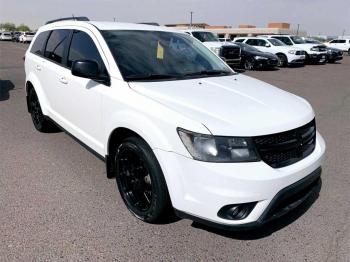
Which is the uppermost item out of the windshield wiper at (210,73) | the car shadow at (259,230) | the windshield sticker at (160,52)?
the windshield sticker at (160,52)

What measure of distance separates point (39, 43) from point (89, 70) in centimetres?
271

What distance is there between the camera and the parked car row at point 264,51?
16703 millimetres

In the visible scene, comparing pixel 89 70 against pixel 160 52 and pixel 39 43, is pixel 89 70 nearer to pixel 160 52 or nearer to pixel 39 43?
pixel 160 52

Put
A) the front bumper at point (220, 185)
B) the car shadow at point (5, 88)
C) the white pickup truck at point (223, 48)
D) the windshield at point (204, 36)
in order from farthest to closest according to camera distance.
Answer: the windshield at point (204, 36), the white pickup truck at point (223, 48), the car shadow at point (5, 88), the front bumper at point (220, 185)

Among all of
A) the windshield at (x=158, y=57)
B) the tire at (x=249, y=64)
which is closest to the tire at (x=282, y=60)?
the tire at (x=249, y=64)

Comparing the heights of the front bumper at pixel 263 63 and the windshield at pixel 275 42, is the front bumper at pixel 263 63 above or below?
below

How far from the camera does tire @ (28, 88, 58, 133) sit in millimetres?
5625

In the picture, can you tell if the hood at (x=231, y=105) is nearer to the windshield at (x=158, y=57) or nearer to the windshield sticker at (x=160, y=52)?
the windshield at (x=158, y=57)

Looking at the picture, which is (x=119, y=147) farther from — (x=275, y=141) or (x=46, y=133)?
(x=46, y=133)

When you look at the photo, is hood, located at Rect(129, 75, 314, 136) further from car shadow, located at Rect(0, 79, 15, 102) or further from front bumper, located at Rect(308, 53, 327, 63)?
front bumper, located at Rect(308, 53, 327, 63)

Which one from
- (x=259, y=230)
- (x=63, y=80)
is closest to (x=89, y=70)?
(x=63, y=80)

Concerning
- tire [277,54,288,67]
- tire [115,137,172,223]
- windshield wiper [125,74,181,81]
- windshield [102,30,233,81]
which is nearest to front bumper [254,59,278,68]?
tire [277,54,288,67]

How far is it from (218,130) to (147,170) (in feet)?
2.54

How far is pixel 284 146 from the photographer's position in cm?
279
